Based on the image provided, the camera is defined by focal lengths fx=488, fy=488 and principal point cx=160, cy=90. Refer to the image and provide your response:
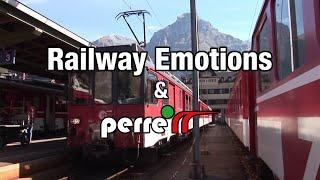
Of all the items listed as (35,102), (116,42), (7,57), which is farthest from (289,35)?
(116,42)

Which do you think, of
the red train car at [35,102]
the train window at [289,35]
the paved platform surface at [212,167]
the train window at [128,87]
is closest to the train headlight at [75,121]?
the train window at [128,87]

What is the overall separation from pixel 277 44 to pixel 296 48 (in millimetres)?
1744

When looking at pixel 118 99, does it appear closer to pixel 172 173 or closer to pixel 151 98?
pixel 151 98

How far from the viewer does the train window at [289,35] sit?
15.6 ft

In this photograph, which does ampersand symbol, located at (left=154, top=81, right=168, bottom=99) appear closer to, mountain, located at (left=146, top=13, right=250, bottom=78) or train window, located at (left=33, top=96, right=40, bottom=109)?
mountain, located at (left=146, top=13, right=250, bottom=78)

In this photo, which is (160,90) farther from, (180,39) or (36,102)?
(180,39)

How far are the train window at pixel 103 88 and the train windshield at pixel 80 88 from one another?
9.8 inches

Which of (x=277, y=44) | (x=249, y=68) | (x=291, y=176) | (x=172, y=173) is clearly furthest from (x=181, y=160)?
(x=291, y=176)

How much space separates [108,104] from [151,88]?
4.25 ft

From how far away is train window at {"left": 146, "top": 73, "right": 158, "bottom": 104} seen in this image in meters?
13.2

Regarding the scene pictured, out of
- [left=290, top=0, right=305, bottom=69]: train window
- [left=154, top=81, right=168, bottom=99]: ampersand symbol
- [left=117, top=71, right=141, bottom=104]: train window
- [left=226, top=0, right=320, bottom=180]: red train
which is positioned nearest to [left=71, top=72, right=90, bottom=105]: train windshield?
[left=117, top=71, right=141, bottom=104]: train window

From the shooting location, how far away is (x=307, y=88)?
13.9 ft

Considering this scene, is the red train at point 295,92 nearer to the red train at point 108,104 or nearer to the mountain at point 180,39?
the mountain at point 180,39

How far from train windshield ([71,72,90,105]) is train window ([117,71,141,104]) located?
36.7 inches
